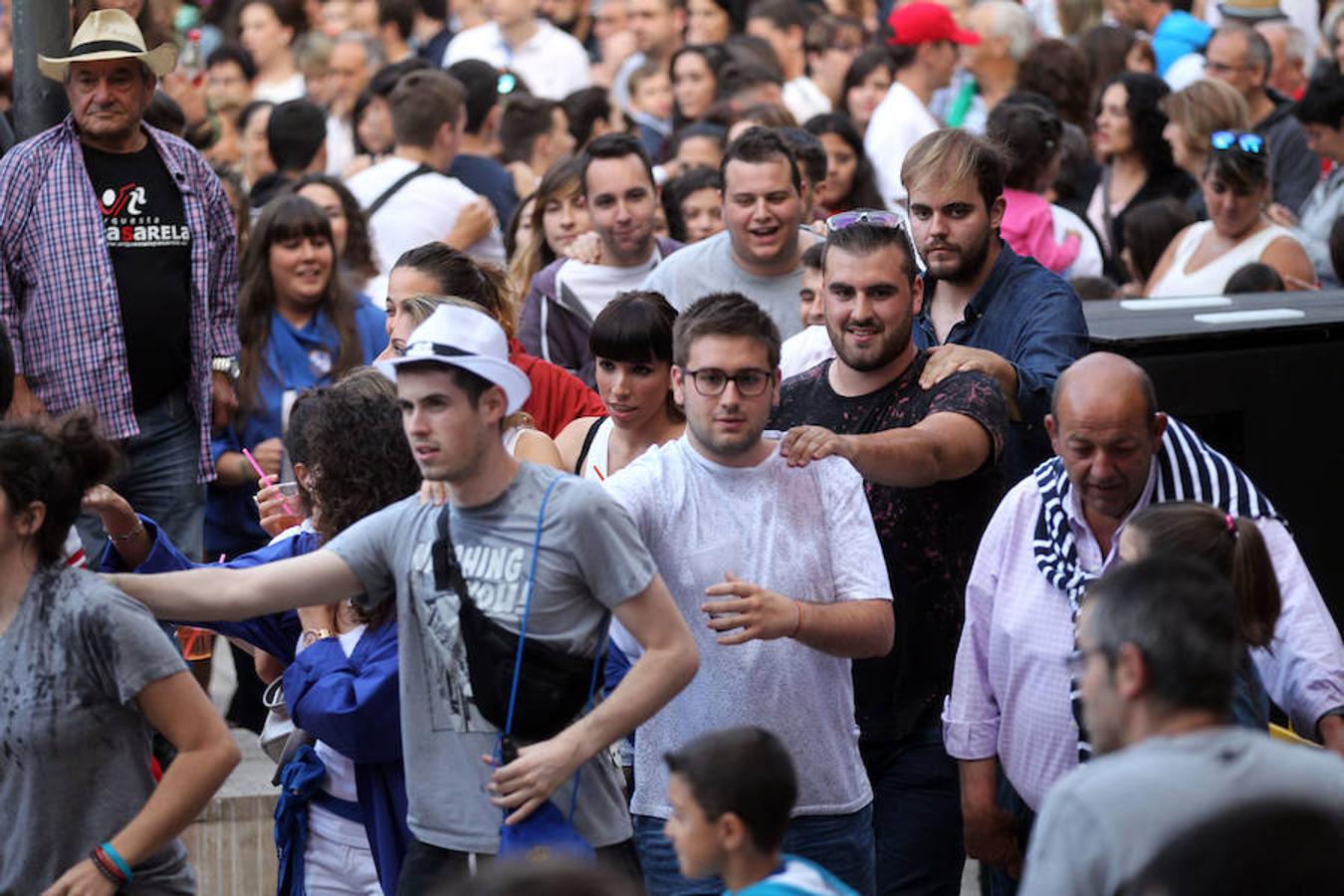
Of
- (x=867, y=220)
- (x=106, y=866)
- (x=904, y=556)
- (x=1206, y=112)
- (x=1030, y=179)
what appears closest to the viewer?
(x=106, y=866)

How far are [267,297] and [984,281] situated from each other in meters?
3.21

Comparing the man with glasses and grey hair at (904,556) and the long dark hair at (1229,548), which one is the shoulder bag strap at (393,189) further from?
the long dark hair at (1229,548)

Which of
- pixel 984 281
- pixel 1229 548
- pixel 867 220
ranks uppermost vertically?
pixel 867 220

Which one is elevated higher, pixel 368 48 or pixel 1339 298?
pixel 368 48

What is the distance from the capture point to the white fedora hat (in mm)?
4146

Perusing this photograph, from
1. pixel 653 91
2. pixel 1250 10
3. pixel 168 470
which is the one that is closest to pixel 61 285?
pixel 168 470

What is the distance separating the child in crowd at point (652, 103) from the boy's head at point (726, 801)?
9.37m

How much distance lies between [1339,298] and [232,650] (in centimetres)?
423

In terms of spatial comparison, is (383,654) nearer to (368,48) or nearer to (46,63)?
(46,63)

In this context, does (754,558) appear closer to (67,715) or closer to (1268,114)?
(67,715)

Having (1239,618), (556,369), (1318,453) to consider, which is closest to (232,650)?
(556,369)

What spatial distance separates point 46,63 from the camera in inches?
261

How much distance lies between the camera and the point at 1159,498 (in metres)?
4.94

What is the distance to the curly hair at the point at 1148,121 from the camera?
10633 millimetres
